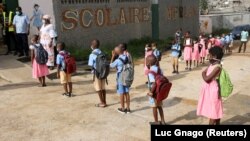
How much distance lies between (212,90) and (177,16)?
1857 cm

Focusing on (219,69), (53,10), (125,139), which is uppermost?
(53,10)

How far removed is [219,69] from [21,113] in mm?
4477

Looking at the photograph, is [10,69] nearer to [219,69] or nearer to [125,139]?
[125,139]

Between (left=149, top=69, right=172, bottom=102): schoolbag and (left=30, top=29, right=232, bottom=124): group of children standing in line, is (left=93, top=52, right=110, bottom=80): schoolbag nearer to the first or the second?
(left=30, top=29, right=232, bottom=124): group of children standing in line

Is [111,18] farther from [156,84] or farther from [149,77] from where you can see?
[156,84]

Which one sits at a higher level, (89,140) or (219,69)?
(219,69)

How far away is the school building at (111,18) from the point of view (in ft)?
48.1

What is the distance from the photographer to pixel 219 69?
5.98 m

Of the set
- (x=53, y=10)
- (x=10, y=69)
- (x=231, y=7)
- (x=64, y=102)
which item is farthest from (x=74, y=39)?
(x=231, y=7)

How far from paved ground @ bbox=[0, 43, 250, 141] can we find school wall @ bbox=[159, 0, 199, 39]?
35.5ft

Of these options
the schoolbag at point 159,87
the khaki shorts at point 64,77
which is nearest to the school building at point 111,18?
the khaki shorts at point 64,77

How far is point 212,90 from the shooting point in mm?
6156

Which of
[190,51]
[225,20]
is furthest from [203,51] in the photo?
[225,20]

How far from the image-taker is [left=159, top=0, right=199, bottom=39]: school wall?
2248 cm
